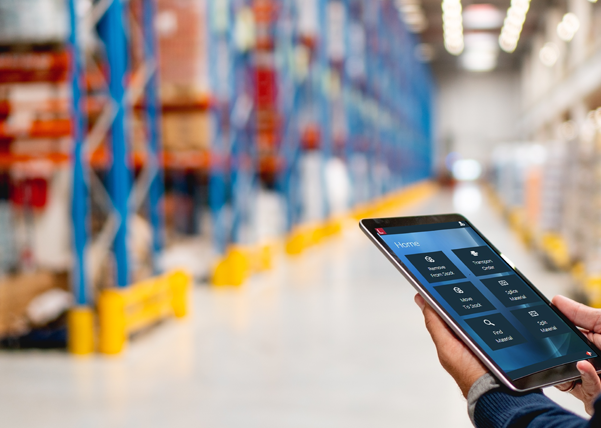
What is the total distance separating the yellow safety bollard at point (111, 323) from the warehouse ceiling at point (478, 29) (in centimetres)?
1938

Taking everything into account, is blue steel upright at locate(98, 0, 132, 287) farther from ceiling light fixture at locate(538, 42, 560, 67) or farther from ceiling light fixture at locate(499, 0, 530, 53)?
ceiling light fixture at locate(499, 0, 530, 53)

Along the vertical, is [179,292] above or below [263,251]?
above

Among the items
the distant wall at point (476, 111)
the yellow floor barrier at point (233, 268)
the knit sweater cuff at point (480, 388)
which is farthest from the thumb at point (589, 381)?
the distant wall at point (476, 111)

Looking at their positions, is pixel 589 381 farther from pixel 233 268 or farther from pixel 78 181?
pixel 233 268

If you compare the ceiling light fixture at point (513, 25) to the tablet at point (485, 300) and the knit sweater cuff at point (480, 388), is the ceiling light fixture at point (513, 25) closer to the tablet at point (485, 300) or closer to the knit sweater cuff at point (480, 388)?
the tablet at point (485, 300)

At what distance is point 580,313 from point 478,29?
31199 mm

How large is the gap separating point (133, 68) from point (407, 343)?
3.62 metres

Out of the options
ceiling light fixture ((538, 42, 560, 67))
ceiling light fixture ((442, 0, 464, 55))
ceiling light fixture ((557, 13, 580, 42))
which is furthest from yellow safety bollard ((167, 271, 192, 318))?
ceiling light fixture ((538, 42, 560, 67))

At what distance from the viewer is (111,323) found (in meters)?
4.14

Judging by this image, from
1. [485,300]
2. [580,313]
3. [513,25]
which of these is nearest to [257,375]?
[580,313]

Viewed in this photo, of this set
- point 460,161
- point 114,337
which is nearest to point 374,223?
point 114,337

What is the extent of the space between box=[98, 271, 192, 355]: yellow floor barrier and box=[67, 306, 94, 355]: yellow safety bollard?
0.19 feet

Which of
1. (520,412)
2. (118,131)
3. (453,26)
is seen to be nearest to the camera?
(520,412)

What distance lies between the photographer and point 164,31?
630 centimetres
